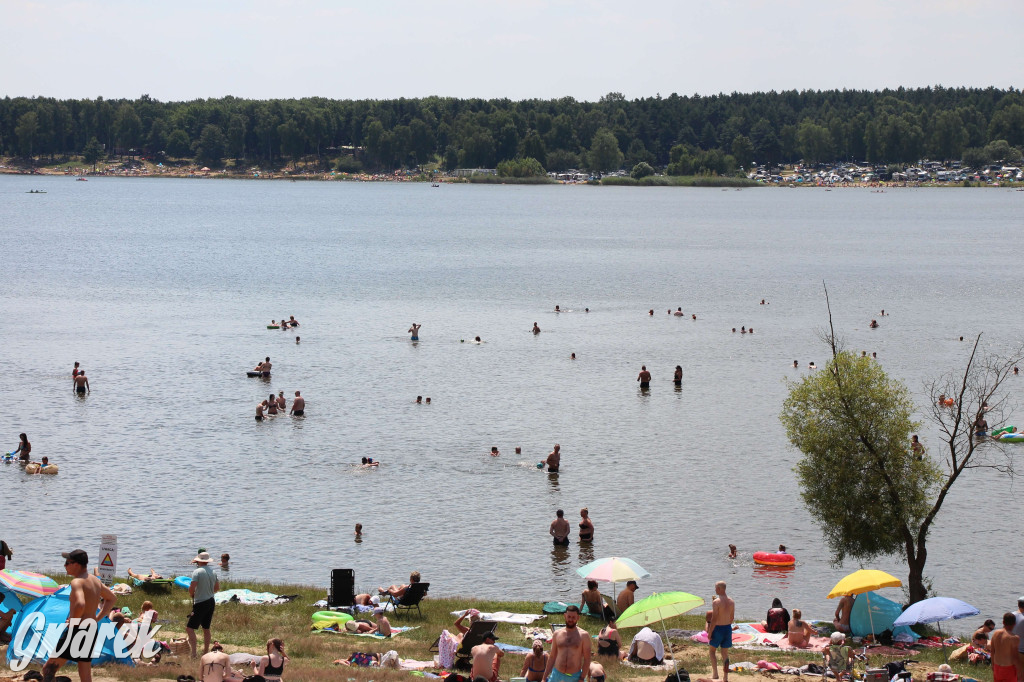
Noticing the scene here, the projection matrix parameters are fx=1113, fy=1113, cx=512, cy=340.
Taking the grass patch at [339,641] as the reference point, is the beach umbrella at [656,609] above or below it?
above

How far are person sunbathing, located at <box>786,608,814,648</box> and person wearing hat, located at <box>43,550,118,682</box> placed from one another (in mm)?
12295

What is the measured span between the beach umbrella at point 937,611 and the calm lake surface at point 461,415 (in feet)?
17.1

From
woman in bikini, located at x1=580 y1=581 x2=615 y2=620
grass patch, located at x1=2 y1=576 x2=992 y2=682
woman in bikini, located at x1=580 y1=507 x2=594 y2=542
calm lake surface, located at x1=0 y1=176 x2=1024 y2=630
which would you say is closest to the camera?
grass patch, located at x1=2 y1=576 x2=992 y2=682

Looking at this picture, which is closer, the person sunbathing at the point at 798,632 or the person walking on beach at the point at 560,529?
the person sunbathing at the point at 798,632

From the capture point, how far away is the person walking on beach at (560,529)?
29656mm

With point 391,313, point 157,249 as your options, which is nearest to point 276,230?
point 157,249

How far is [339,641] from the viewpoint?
19688 mm

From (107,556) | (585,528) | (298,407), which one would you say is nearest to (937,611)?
(585,528)

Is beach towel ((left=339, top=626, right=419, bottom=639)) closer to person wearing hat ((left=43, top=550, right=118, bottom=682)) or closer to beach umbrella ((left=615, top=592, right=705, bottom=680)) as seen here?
beach umbrella ((left=615, top=592, right=705, bottom=680))

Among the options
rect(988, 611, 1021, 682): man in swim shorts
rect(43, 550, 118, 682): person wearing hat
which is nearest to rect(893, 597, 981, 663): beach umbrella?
rect(988, 611, 1021, 682): man in swim shorts

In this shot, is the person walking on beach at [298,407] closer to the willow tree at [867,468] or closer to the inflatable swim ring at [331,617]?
the inflatable swim ring at [331,617]

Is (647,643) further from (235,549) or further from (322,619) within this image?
(235,549)

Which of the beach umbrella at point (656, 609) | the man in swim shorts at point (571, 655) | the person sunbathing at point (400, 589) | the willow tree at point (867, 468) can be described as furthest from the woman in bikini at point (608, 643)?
the willow tree at point (867, 468)

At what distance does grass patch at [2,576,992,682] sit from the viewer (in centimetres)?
1667
